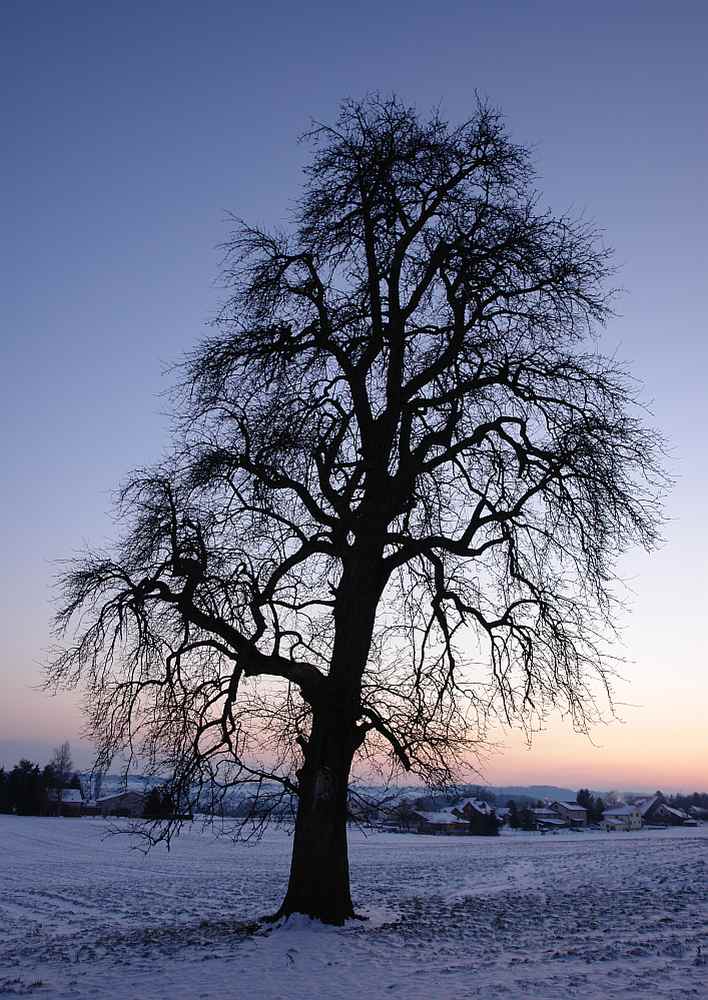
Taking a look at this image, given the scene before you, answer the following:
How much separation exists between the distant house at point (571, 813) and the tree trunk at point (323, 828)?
5664 inches

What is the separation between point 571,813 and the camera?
505 feet

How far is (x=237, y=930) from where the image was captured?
1222 centimetres

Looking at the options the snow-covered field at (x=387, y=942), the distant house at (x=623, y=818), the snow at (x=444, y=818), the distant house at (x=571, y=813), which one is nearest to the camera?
the snow-covered field at (x=387, y=942)

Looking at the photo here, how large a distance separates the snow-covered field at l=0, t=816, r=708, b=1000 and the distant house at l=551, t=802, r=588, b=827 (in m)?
135

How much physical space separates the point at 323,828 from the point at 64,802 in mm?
106282

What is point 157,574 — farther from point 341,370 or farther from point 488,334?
point 488,334

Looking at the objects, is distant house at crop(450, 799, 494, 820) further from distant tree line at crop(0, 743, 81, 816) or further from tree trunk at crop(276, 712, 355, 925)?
tree trunk at crop(276, 712, 355, 925)

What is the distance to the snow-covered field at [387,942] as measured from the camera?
8.67 m

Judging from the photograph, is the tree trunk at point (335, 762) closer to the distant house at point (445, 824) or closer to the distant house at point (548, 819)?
the distant house at point (445, 824)

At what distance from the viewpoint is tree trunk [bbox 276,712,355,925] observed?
12188 millimetres

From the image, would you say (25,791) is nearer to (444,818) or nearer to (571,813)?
(444,818)

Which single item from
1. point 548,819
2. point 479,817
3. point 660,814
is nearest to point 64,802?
point 479,817

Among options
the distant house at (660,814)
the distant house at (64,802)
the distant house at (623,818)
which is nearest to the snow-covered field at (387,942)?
the distant house at (64,802)

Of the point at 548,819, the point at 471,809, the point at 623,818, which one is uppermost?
the point at 471,809
